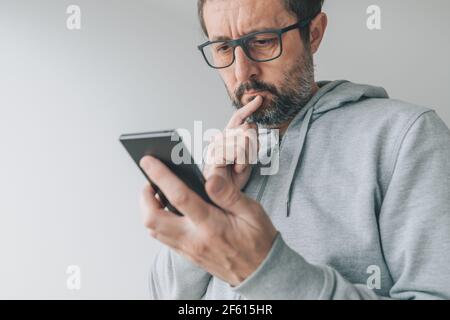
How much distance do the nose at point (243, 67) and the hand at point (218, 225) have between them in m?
0.41

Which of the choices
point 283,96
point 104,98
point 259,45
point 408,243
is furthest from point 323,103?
point 104,98

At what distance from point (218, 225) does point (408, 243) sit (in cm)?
34

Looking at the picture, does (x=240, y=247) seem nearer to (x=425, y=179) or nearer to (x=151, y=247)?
(x=425, y=179)

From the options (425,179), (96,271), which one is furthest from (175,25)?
(425,179)

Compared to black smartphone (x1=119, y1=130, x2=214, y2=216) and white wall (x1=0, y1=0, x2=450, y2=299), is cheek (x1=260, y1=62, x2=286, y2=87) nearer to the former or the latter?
black smartphone (x1=119, y1=130, x2=214, y2=216)

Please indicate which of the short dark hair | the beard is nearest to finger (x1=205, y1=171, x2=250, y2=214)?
the beard

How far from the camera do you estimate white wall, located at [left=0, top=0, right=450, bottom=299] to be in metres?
1.78

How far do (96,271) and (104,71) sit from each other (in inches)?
33.1

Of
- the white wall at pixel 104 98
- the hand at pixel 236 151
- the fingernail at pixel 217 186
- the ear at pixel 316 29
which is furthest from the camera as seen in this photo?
the white wall at pixel 104 98

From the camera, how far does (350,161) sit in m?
0.86

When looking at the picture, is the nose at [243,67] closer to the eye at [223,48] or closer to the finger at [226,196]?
the eye at [223,48]

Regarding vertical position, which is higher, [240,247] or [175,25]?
[175,25]

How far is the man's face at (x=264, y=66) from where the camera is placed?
3.15 ft

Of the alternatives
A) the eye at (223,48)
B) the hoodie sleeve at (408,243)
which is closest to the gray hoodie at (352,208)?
the hoodie sleeve at (408,243)
